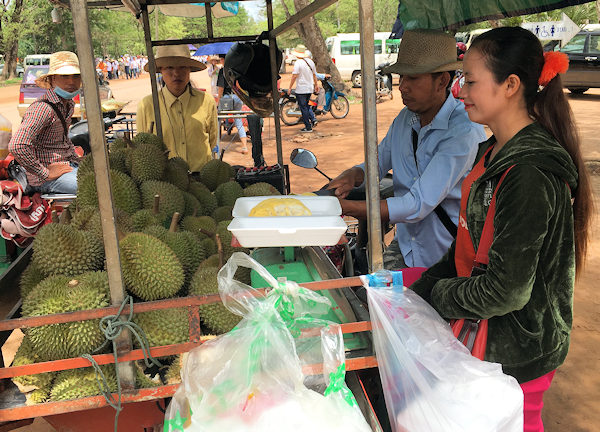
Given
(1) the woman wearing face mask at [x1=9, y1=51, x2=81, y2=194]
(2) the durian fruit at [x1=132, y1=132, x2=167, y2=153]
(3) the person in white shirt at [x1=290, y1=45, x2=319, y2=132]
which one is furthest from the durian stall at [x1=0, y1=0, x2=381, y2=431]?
(3) the person in white shirt at [x1=290, y1=45, x2=319, y2=132]

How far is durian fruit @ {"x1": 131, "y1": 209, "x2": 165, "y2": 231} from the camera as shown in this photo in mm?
2033

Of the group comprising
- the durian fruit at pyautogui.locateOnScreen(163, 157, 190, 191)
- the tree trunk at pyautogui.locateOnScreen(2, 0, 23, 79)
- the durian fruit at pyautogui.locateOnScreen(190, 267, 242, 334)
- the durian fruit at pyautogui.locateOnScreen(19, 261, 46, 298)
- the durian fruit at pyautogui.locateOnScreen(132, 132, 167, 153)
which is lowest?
the durian fruit at pyautogui.locateOnScreen(190, 267, 242, 334)

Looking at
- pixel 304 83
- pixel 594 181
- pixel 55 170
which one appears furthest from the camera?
pixel 304 83

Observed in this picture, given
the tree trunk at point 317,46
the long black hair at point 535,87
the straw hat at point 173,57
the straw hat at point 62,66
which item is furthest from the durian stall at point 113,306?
the tree trunk at point 317,46

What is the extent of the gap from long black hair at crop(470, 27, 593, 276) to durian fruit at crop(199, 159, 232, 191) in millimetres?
1784

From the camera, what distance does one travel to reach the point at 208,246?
2006mm

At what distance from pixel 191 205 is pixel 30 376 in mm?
1143

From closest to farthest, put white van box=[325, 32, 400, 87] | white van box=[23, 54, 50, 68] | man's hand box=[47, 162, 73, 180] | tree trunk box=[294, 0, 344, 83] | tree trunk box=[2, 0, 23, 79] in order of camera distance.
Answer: man's hand box=[47, 162, 73, 180], tree trunk box=[294, 0, 344, 83], white van box=[23, 54, 50, 68], white van box=[325, 32, 400, 87], tree trunk box=[2, 0, 23, 79]

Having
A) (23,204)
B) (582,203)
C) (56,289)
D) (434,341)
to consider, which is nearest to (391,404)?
(434,341)

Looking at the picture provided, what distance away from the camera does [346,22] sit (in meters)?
50.1

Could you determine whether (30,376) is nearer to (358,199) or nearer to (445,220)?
(445,220)

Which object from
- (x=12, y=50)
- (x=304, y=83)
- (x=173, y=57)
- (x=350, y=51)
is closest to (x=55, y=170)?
(x=173, y=57)

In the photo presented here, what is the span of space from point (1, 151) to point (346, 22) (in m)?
51.0

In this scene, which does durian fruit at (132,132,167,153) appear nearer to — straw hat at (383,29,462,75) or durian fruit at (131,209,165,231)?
durian fruit at (131,209,165,231)
